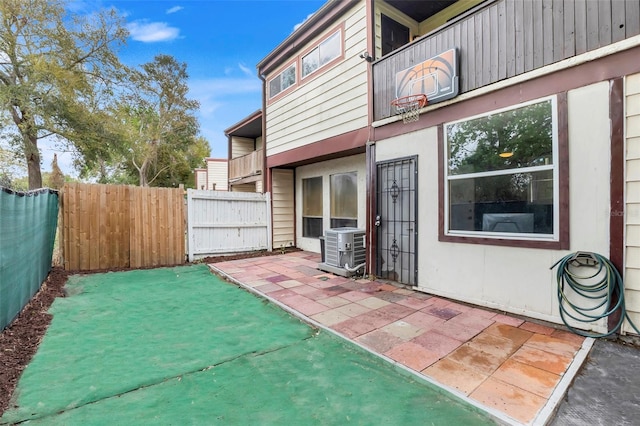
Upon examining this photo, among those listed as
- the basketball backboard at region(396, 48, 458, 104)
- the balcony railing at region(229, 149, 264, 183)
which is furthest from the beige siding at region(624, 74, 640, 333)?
the balcony railing at region(229, 149, 264, 183)

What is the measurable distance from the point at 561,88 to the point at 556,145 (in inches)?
24.0

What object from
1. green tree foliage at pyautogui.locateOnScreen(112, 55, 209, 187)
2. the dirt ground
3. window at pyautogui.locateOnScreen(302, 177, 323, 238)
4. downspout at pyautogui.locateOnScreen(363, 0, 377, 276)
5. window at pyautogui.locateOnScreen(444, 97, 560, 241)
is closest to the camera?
the dirt ground

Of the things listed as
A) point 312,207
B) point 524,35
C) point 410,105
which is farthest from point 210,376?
point 312,207

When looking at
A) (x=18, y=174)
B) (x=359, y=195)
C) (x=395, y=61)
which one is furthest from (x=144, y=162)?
(x=395, y=61)

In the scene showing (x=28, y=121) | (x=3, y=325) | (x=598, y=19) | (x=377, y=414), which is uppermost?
(x=28, y=121)

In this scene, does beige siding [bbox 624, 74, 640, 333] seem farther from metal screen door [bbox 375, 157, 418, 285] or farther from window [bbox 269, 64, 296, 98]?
window [bbox 269, 64, 296, 98]

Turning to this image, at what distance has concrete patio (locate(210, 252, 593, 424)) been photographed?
206 cm

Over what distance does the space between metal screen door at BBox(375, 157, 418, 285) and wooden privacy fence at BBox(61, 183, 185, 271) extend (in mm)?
4757

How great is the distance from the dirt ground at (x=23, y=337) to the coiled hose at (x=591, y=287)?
487cm

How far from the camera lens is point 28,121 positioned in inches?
425

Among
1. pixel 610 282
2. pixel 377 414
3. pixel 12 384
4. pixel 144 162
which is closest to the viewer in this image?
pixel 377 414

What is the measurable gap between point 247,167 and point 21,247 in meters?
7.07

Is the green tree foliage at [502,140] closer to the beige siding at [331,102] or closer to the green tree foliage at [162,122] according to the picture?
the beige siding at [331,102]

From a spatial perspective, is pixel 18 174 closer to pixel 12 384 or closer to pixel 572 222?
pixel 12 384
